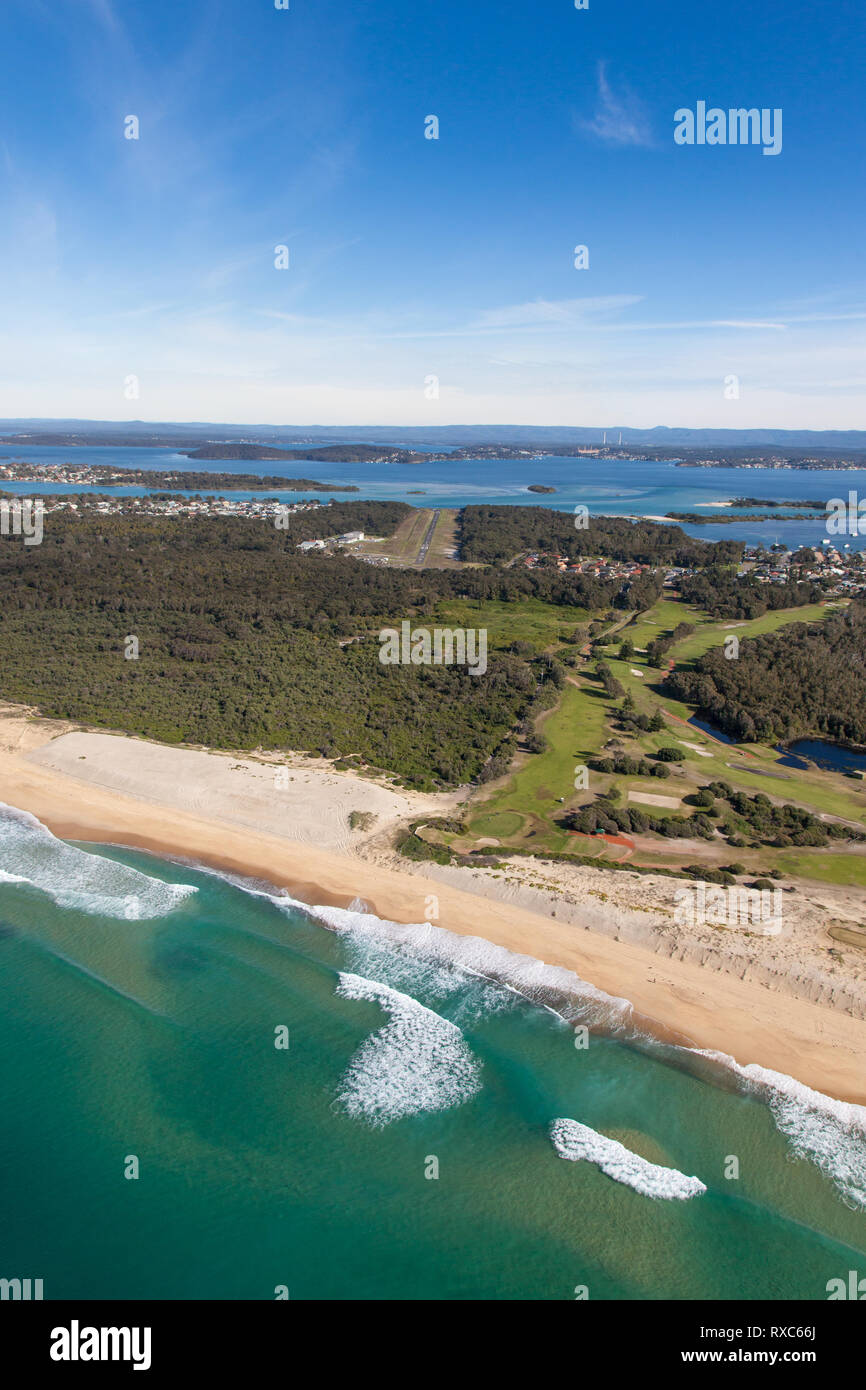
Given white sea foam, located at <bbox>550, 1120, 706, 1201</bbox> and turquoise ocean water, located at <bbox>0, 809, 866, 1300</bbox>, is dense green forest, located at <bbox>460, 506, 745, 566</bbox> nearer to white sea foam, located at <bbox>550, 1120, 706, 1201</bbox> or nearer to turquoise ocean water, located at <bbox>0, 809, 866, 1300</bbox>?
turquoise ocean water, located at <bbox>0, 809, 866, 1300</bbox>

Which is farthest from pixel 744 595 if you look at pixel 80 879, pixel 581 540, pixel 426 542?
pixel 80 879

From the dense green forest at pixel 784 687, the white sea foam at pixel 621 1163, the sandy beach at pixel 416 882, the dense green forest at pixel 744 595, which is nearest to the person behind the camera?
the white sea foam at pixel 621 1163

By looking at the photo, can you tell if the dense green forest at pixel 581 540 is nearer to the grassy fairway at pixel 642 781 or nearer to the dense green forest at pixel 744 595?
the dense green forest at pixel 744 595

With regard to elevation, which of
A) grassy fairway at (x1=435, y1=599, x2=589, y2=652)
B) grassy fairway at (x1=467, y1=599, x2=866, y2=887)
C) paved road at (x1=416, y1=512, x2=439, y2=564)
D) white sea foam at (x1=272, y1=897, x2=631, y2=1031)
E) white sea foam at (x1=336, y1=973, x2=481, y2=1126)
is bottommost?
white sea foam at (x1=336, y1=973, x2=481, y2=1126)

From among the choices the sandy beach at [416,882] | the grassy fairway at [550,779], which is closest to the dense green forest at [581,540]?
the grassy fairway at [550,779]

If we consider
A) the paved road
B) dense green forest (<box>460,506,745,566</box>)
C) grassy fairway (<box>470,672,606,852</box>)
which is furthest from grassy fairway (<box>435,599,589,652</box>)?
the paved road

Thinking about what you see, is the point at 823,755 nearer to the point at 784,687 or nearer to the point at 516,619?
the point at 784,687
